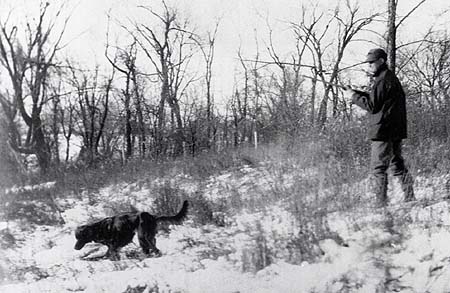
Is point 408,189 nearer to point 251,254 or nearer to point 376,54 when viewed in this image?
point 376,54

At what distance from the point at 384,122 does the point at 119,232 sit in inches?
84.8

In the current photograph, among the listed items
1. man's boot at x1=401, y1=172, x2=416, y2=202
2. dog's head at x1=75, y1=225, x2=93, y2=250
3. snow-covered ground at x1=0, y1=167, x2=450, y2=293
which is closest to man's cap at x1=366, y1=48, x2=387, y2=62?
man's boot at x1=401, y1=172, x2=416, y2=202

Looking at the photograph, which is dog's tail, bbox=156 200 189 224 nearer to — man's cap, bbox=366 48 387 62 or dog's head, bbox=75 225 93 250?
dog's head, bbox=75 225 93 250

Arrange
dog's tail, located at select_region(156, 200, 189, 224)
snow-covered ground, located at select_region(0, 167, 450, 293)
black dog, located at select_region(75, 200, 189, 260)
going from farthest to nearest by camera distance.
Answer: dog's tail, located at select_region(156, 200, 189, 224) < black dog, located at select_region(75, 200, 189, 260) < snow-covered ground, located at select_region(0, 167, 450, 293)

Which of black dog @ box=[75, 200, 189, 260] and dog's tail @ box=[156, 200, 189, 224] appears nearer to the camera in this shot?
black dog @ box=[75, 200, 189, 260]

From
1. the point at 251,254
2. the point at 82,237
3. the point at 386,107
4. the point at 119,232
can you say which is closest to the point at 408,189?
the point at 386,107

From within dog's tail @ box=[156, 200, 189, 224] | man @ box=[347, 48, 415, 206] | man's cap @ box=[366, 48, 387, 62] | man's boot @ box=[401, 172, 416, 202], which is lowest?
dog's tail @ box=[156, 200, 189, 224]

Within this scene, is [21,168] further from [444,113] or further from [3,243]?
[444,113]

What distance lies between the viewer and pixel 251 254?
2.49 meters

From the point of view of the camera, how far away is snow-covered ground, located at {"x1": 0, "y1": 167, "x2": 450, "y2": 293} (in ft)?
7.27

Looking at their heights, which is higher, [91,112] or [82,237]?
[91,112]

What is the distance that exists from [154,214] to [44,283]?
91 centimetres

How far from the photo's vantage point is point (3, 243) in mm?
2809

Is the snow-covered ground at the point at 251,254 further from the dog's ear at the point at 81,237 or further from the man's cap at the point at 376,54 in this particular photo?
the man's cap at the point at 376,54
